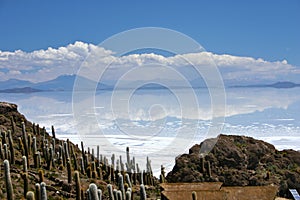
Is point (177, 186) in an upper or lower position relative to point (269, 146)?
lower

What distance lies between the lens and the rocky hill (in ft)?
77.3

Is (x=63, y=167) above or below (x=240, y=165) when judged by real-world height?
above

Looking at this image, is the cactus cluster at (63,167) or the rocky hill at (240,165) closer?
the cactus cluster at (63,167)

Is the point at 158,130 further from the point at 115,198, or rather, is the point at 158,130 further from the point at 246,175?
the point at 115,198

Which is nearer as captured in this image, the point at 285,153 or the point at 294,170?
the point at 294,170

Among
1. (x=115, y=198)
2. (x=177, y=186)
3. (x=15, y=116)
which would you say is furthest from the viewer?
(x=15, y=116)

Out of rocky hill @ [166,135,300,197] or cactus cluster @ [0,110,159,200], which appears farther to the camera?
rocky hill @ [166,135,300,197]

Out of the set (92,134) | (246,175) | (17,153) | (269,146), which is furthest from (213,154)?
(17,153)

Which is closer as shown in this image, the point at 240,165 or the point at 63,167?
the point at 63,167

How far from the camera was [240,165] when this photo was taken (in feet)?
82.7

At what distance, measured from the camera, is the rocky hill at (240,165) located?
77.3ft

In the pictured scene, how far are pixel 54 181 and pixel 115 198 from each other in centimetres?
625

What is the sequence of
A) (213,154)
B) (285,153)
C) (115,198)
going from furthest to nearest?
(285,153) → (213,154) → (115,198)

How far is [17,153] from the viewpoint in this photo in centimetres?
2300
